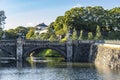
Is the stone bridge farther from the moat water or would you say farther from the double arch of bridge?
the moat water

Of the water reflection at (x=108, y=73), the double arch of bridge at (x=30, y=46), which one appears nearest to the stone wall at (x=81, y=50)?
the double arch of bridge at (x=30, y=46)

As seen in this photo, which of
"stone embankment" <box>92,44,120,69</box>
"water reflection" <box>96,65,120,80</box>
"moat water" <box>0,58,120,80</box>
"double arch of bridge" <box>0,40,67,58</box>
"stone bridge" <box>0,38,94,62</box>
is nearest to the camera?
"water reflection" <box>96,65,120,80</box>

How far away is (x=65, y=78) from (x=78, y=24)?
7079 cm

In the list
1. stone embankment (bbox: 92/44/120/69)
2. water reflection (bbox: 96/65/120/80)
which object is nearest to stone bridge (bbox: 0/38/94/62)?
stone embankment (bbox: 92/44/120/69)

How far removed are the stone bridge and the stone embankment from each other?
636 centimetres

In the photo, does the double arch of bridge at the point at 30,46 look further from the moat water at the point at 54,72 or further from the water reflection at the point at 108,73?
the water reflection at the point at 108,73

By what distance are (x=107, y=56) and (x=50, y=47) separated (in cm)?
2208

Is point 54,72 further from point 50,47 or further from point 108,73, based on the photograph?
point 50,47

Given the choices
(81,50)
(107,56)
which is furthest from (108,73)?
(81,50)

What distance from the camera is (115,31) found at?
14562cm

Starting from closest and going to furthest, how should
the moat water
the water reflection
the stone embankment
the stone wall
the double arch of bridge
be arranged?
the water reflection → the moat water → the stone embankment → the double arch of bridge → the stone wall

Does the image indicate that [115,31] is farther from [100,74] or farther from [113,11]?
[100,74]

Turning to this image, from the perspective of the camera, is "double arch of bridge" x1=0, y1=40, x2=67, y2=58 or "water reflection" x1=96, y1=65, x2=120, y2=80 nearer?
"water reflection" x1=96, y1=65, x2=120, y2=80

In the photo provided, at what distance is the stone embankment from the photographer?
90062 mm
